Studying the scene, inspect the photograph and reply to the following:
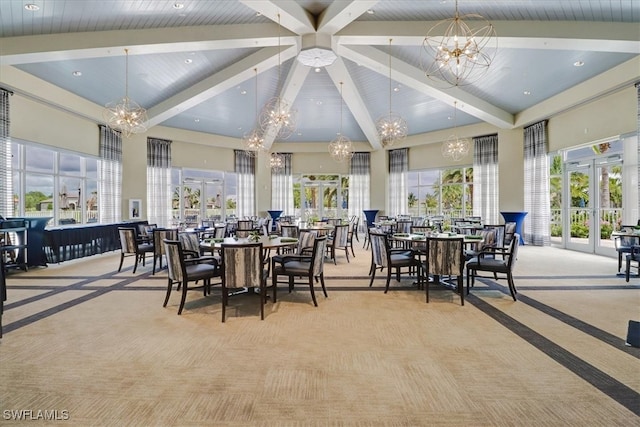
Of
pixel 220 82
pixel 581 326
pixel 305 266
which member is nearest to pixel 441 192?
pixel 220 82

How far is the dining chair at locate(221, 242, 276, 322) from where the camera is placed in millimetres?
3641

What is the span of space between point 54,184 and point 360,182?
33.8 ft

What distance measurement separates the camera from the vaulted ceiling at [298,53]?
5.68m

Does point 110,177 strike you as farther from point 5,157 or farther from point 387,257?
point 387,257

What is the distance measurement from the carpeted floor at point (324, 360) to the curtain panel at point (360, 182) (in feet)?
31.2

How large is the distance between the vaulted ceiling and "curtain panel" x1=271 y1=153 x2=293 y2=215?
149 inches

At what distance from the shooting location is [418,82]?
8.36 m

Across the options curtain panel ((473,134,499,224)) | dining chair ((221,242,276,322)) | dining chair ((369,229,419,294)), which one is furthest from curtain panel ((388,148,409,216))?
dining chair ((221,242,276,322))

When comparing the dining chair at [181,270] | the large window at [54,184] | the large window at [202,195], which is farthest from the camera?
the large window at [202,195]

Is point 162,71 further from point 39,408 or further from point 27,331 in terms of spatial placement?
point 39,408

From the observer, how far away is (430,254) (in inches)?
171

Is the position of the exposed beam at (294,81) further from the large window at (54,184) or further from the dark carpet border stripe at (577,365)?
the dark carpet border stripe at (577,365)

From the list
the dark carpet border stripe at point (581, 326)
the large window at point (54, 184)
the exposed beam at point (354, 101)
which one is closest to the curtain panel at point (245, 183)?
the exposed beam at point (354, 101)

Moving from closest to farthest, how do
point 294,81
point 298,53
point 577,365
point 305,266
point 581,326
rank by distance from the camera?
point 577,365, point 581,326, point 305,266, point 298,53, point 294,81
